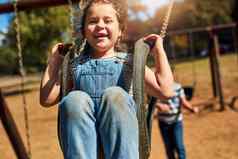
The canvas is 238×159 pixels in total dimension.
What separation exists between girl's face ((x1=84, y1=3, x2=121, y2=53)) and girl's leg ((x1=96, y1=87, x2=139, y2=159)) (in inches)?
11.2

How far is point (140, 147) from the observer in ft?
5.93

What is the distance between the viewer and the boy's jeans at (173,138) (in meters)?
4.71

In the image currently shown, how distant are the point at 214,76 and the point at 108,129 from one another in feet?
28.2

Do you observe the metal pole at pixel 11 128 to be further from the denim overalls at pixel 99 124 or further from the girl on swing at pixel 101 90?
the denim overalls at pixel 99 124

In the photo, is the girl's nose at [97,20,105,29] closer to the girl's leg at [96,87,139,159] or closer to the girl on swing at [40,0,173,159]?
the girl on swing at [40,0,173,159]

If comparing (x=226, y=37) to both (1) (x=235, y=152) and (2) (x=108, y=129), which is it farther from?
(2) (x=108, y=129)

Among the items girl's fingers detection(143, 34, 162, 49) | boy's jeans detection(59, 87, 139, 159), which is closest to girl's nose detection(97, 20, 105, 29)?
girl's fingers detection(143, 34, 162, 49)

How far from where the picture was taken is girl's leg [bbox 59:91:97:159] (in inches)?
65.7

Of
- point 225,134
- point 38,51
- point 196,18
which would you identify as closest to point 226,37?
point 196,18

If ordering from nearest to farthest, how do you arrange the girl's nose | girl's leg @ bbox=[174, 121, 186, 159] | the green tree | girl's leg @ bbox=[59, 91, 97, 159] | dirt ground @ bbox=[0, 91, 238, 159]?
1. girl's leg @ bbox=[59, 91, 97, 159]
2. the girl's nose
3. girl's leg @ bbox=[174, 121, 186, 159]
4. dirt ground @ bbox=[0, 91, 238, 159]
5. the green tree

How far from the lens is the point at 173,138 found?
4.77 metres

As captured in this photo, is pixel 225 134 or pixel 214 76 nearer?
pixel 225 134

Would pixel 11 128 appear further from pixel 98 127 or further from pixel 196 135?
pixel 196 135

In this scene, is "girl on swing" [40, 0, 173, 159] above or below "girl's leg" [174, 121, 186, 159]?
above
